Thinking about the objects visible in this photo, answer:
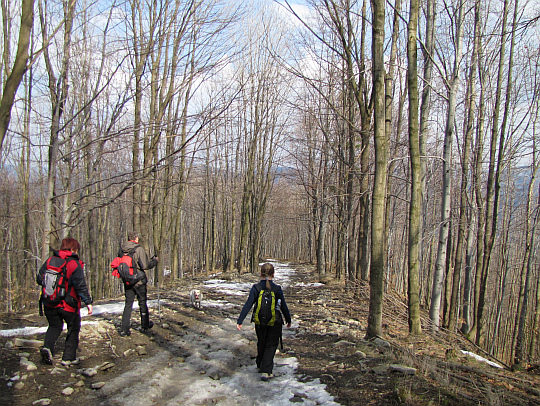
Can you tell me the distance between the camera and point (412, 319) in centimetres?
723

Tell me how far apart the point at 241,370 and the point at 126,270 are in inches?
114

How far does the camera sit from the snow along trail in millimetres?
4242

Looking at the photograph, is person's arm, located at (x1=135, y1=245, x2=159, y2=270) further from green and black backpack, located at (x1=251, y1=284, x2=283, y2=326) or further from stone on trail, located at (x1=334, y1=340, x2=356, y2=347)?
stone on trail, located at (x1=334, y1=340, x2=356, y2=347)

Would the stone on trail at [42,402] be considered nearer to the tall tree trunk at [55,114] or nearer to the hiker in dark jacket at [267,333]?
the hiker in dark jacket at [267,333]

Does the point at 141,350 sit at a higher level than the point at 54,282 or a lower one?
lower

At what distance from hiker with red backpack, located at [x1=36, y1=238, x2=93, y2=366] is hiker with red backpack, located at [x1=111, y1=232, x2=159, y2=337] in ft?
4.49

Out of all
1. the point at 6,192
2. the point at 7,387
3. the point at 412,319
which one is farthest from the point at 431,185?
the point at 6,192

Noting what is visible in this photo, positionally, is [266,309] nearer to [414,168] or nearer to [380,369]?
[380,369]

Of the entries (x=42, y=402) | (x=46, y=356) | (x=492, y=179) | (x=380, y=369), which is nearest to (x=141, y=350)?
(x=46, y=356)

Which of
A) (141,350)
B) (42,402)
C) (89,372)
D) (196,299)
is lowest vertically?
(196,299)

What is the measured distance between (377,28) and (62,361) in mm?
7620

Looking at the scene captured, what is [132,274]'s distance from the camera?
667cm

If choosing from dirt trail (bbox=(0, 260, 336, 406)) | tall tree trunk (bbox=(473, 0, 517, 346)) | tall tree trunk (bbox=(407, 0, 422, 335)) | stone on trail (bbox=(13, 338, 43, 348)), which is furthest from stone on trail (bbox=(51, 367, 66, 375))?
tall tree trunk (bbox=(473, 0, 517, 346))

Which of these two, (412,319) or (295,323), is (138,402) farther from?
(412,319)
